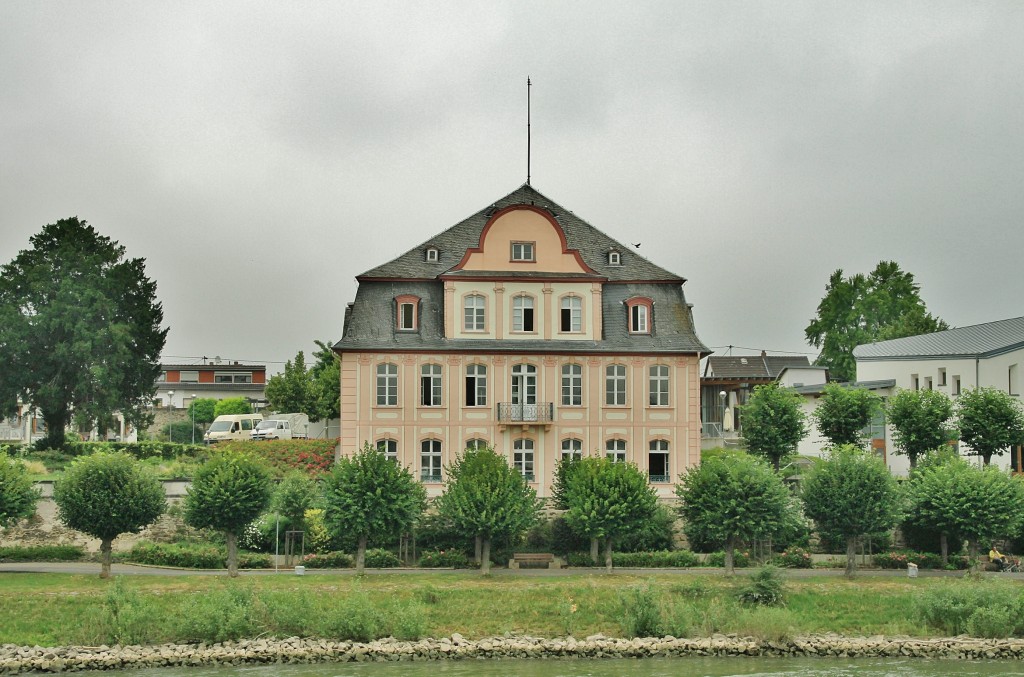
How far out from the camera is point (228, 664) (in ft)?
117

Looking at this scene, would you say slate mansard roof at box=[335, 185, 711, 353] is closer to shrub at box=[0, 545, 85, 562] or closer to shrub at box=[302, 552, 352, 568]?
shrub at box=[302, 552, 352, 568]

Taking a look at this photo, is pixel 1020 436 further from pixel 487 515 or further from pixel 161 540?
pixel 161 540

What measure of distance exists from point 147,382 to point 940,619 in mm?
43266

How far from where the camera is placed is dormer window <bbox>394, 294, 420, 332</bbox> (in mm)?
52844

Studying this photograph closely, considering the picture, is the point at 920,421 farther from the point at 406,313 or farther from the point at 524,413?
the point at 406,313

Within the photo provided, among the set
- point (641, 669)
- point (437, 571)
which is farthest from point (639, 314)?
point (641, 669)

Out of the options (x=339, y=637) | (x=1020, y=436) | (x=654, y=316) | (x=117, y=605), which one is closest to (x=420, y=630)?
(x=339, y=637)

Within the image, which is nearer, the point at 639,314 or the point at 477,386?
the point at 477,386

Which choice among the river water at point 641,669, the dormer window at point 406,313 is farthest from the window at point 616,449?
the river water at point 641,669

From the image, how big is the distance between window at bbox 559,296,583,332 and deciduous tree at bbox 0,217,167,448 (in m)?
24.3

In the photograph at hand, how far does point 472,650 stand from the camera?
37031 mm

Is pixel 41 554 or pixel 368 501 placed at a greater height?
pixel 368 501

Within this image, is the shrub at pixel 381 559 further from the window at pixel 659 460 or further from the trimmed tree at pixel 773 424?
the trimmed tree at pixel 773 424

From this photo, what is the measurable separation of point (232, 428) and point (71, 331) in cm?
1253
